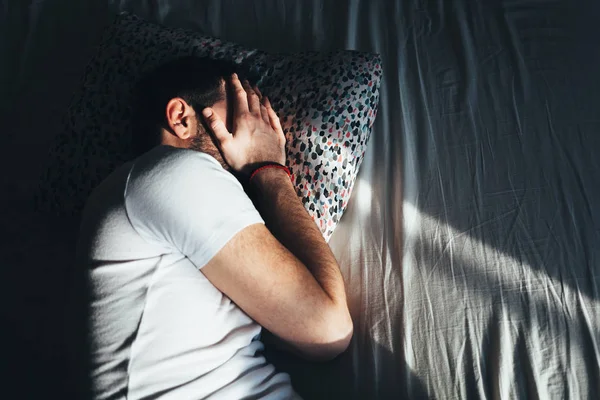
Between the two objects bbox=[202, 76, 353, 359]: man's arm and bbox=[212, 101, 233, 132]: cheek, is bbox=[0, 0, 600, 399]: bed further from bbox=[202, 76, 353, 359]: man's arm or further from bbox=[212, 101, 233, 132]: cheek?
bbox=[212, 101, 233, 132]: cheek

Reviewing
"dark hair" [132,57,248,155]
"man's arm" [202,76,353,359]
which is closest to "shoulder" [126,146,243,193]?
"man's arm" [202,76,353,359]

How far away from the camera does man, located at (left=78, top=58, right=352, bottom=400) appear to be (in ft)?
2.42

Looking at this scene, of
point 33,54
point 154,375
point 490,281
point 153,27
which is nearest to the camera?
point 154,375

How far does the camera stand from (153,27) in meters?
1.23

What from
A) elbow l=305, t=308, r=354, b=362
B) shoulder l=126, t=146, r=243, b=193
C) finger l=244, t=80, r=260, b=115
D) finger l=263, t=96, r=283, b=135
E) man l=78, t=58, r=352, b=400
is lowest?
elbow l=305, t=308, r=354, b=362

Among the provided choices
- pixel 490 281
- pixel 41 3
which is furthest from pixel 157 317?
pixel 41 3

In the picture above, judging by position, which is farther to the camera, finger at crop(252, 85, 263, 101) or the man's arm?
finger at crop(252, 85, 263, 101)

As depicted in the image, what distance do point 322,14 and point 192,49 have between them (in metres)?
0.45

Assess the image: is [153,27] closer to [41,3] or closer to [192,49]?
[192,49]

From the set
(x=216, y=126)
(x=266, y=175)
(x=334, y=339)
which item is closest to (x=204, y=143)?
(x=216, y=126)

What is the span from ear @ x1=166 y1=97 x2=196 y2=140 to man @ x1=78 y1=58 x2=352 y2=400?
0.61ft

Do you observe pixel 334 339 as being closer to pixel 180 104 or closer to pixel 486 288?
pixel 486 288

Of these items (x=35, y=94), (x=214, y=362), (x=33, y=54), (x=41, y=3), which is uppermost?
(x=41, y=3)

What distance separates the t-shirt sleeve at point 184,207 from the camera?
74 cm
